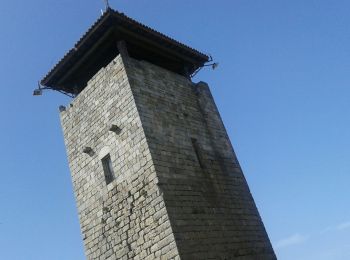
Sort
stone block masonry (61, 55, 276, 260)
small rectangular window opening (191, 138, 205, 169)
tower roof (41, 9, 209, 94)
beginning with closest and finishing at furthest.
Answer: stone block masonry (61, 55, 276, 260)
small rectangular window opening (191, 138, 205, 169)
tower roof (41, 9, 209, 94)

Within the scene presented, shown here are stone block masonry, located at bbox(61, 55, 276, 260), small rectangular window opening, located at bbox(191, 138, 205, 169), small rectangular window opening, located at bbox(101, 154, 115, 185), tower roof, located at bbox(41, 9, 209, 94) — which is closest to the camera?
stone block masonry, located at bbox(61, 55, 276, 260)

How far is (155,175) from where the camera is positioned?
7.35m

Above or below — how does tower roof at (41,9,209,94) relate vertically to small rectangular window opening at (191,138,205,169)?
above

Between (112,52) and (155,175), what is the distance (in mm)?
4391

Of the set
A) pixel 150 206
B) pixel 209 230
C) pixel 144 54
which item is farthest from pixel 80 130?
pixel 209 230

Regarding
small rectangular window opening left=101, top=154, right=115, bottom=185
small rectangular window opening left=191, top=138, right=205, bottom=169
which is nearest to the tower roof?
small rectangular window opening left=191, top=138, right=205, bottom=169

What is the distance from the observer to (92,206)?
342 inches

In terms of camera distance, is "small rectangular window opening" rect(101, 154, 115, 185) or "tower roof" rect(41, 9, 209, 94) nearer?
"small rectangular window opening" rect(101, 154, 115, 185)

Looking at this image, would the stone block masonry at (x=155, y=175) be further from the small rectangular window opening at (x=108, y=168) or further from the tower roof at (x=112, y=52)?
the tower roof at (x=112, y=52)

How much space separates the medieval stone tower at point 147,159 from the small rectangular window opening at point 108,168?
0.08 feet

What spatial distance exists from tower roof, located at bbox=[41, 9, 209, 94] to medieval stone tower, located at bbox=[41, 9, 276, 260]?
28mm

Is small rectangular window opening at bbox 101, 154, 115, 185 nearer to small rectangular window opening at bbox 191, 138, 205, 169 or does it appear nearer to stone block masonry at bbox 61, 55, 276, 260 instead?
stone block masonry at bbox 61, 55, 276, 260

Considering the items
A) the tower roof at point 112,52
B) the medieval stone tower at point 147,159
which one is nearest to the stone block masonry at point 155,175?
the medieval stone tower at point 147,159

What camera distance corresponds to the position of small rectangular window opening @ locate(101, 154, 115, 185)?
28.0ft
